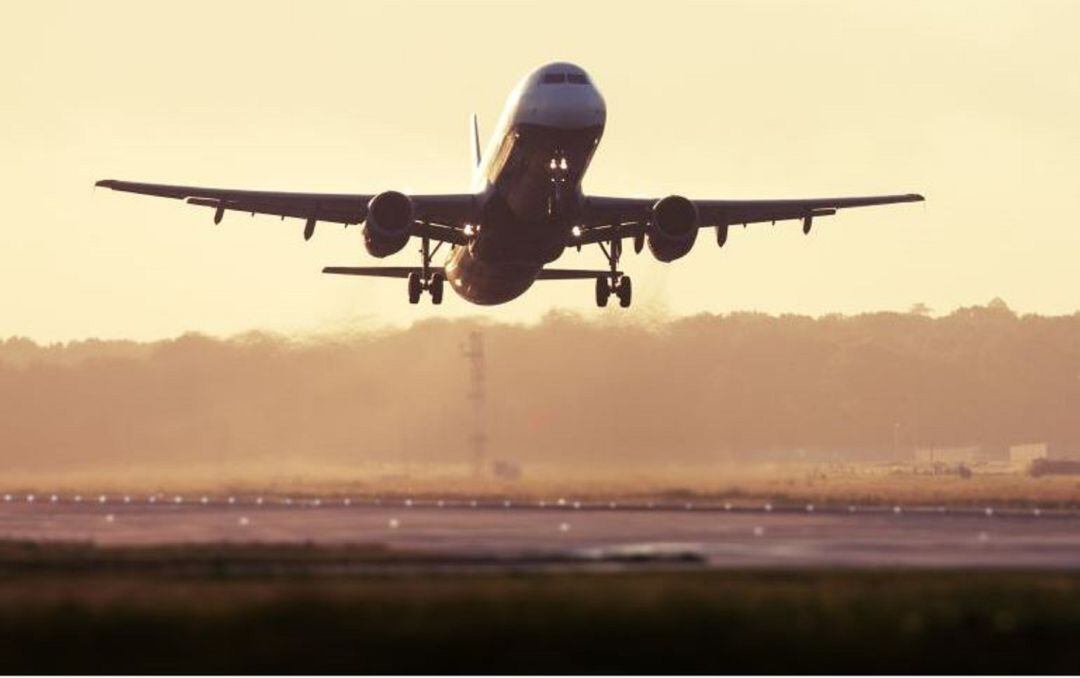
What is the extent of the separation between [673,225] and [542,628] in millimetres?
36043

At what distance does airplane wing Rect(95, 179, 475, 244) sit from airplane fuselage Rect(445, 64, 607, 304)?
1.08m

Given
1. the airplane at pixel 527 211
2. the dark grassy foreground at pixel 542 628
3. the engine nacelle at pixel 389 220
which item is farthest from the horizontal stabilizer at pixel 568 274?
the dark grassy foreground at pixel 542 628

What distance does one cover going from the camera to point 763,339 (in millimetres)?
107375

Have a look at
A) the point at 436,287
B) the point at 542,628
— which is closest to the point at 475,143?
the point at 436,287

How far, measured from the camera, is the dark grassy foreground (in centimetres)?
2972

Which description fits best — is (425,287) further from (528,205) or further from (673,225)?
(673,225)

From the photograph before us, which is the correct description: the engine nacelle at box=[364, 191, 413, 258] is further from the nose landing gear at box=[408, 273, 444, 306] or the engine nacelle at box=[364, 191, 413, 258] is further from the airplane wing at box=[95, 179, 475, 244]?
the nose landing gear at box=[408, 273, 444, 306]

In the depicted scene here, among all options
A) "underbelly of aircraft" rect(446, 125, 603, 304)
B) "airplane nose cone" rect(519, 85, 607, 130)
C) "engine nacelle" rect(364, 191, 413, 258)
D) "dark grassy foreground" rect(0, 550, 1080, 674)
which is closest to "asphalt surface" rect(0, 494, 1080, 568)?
"dark grassy foreground" rect(0, 550, 1080, 674)

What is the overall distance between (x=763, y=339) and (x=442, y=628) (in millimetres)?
77027

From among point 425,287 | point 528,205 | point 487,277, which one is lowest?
point 425,287

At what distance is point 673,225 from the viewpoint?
66625 mm

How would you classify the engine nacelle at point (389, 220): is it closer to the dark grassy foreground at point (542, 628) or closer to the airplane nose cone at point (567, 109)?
the airplane nose cone at point (567, 109)

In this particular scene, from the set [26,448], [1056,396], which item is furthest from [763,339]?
[1056,396]

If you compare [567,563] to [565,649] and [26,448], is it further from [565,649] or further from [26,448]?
[26,448]
